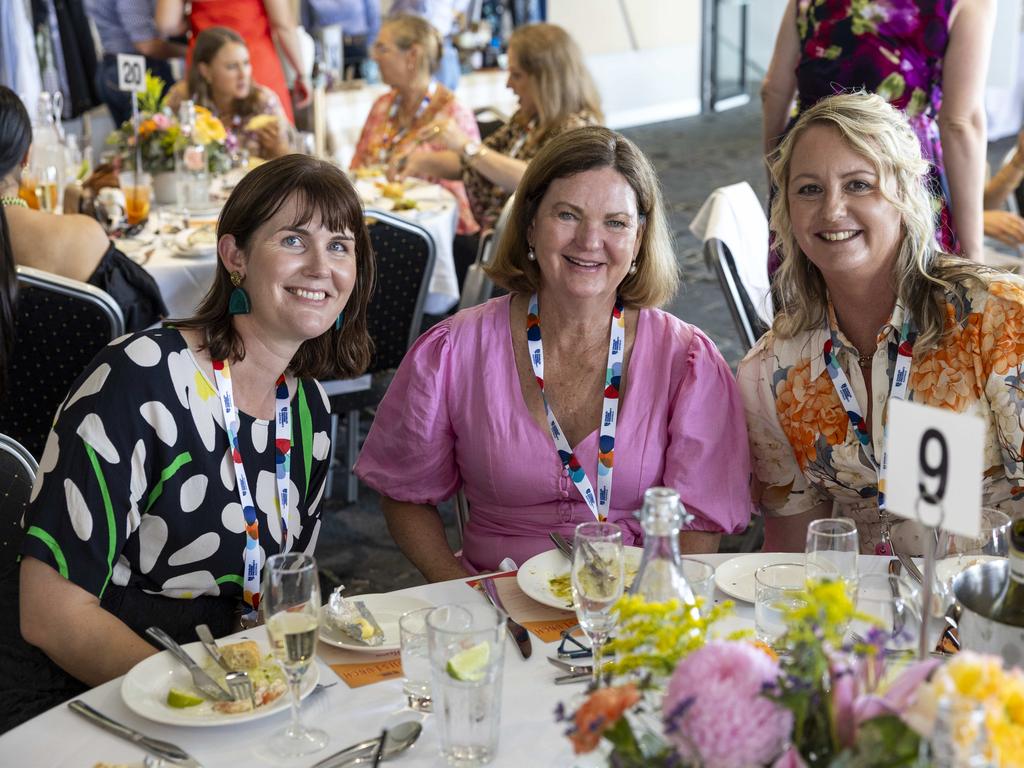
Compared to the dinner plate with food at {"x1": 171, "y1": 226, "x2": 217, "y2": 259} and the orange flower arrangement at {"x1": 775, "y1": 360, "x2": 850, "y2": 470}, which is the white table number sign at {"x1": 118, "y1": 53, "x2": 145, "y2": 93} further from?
the orange flower arrangement at {"x1": 775, "y1": 360, "x2": 850, "y2": 470}

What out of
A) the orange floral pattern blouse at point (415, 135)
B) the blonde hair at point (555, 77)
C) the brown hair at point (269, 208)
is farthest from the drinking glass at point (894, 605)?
the orange floral pattern blouse at point (415, 135)

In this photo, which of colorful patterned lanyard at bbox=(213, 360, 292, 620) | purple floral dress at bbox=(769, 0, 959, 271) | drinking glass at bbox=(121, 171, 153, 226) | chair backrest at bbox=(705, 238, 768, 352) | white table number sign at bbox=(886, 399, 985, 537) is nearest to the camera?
white table number sign at bbox=(886, 399, 985, 537)

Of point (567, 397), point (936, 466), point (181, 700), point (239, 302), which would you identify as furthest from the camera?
point (567, 397)

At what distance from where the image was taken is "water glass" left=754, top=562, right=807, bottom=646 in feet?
5.01

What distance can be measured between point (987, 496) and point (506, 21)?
8688 millimetres

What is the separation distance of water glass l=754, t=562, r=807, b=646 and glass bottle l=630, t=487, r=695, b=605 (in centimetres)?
19

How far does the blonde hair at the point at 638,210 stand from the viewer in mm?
2391

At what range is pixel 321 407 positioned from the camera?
7.38 feet

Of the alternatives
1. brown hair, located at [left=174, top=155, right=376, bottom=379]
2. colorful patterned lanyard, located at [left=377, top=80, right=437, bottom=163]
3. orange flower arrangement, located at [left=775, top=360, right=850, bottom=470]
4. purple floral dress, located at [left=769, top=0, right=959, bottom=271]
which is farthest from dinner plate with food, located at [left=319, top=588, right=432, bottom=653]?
colorful patterned lanyard, located at [left=377, top=80, right=437, bottom=163]

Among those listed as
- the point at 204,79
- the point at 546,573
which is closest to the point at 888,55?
the point at 546,573

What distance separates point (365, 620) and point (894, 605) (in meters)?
0.72

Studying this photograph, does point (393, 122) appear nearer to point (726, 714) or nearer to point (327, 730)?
point (327, 730)

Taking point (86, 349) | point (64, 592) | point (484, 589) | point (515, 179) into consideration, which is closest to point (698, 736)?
point (484, 589)

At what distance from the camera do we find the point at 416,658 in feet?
4.91
